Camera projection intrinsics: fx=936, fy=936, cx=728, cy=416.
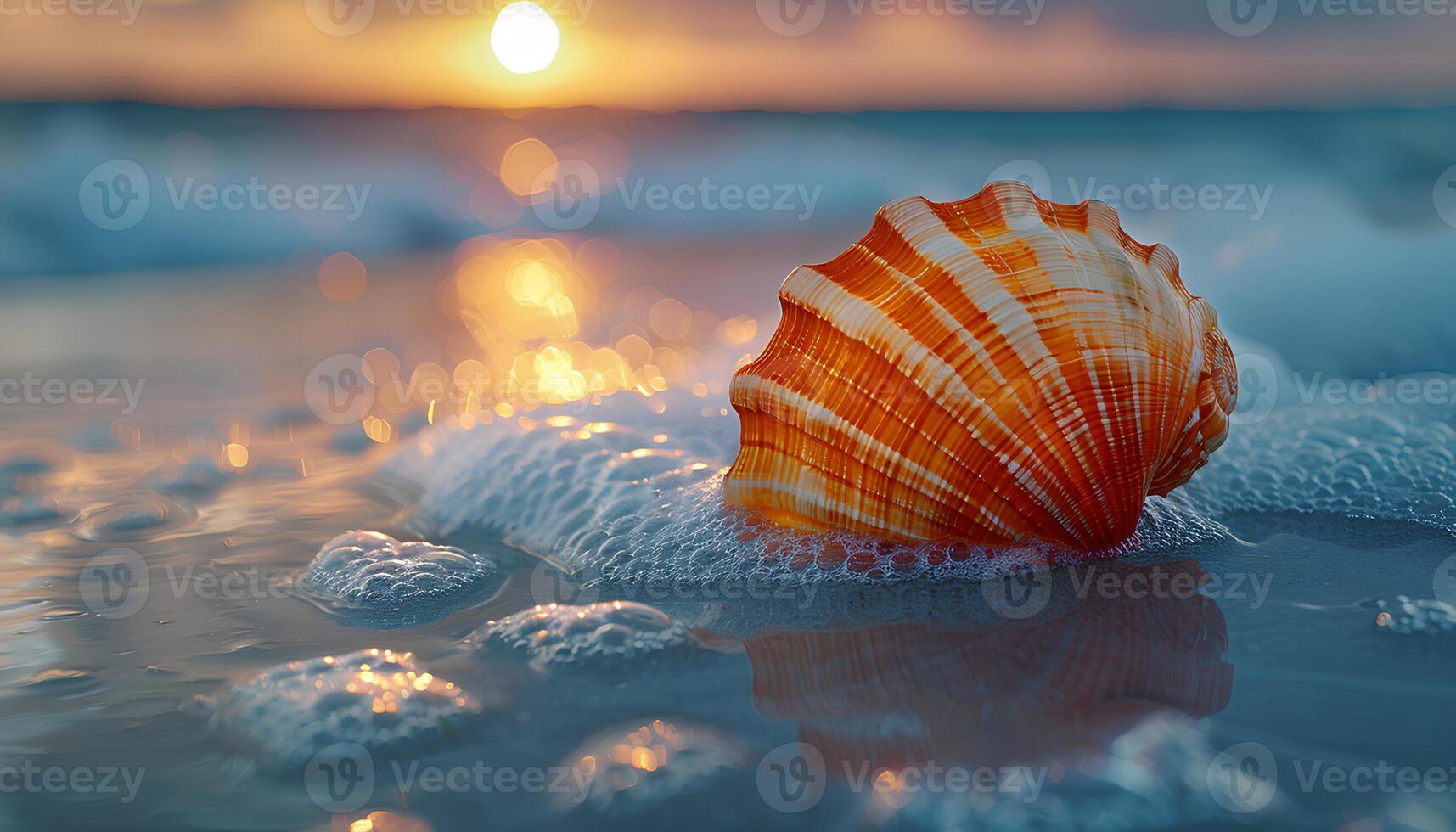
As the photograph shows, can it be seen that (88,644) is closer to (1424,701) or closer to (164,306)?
(1424,701)

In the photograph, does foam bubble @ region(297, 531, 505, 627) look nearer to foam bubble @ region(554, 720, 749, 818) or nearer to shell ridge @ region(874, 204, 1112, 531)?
foam bubble @ region(554, 720, 749, 818)

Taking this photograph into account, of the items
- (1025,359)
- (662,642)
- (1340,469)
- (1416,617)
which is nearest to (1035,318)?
(1025,359)

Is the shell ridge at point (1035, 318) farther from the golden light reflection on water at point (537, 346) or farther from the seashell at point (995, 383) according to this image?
the golden light reflection on water at point (537, 346)

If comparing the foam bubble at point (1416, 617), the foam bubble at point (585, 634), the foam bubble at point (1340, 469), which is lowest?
the foam bubble at point (585, 634)

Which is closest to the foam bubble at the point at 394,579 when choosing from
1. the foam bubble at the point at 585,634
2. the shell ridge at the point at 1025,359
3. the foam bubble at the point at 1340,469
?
the foam bubble at the point at 585,634

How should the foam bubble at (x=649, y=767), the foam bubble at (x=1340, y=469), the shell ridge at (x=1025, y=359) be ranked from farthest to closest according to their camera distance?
1. the foam bubble at (x=1340, y=469)
2. the shell ridge at (x=1025, y=359)
3. the foam bubble at (x=649, y=767)

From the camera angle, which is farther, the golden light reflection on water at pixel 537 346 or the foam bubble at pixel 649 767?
the golden light reflection on water at pixel 537 346

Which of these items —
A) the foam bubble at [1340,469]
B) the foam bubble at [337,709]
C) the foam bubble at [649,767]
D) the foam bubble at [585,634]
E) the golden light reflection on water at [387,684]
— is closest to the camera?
the foam bubble at [649,767]
